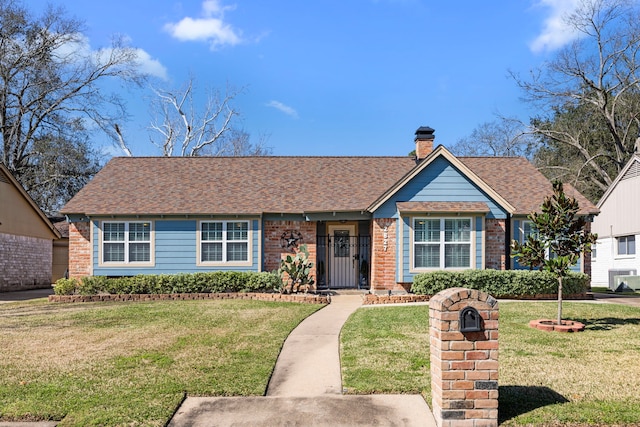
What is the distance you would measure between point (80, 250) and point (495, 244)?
1445 cm

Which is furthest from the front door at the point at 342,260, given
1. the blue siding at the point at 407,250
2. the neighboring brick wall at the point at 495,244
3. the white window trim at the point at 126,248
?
the white window trim at the point at 126,248

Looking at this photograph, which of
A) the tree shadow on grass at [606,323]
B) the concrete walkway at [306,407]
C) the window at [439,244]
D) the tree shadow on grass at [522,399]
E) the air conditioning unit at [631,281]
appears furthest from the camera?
the air conditioning unit at [631,281]

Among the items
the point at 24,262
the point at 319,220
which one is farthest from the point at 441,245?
the point at 24,262

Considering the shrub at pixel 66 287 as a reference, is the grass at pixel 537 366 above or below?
below

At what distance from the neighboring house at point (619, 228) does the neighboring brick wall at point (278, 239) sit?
14625 millimetres

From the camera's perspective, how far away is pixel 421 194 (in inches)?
689

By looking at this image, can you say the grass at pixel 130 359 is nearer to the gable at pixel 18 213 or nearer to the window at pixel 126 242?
the window at pixel 126 242

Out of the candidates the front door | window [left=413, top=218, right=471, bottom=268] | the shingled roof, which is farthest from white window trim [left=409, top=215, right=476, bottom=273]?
the front door

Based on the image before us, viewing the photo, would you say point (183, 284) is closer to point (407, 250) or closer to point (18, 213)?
point (407, 250)

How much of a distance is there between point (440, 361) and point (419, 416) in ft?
2.37

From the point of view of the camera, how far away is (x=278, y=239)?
1905cm

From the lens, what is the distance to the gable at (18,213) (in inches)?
898

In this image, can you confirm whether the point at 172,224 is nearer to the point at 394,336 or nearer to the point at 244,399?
the point at 394,336

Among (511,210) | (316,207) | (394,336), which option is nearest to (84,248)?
(316,207)
